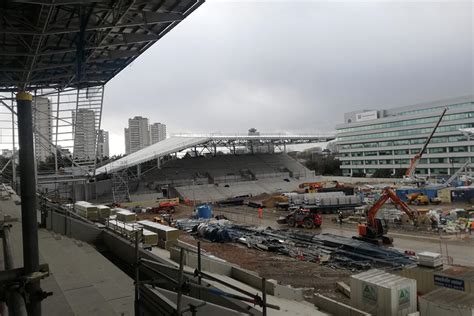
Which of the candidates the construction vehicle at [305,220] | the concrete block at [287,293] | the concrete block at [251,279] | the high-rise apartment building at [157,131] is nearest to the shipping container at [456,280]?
the concrete block at [287,293]

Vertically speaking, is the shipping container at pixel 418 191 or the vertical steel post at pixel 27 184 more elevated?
the vertical steel post at pixel 27 184

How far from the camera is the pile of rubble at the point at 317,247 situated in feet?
52.9

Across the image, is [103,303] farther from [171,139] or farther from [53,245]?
[171,139]

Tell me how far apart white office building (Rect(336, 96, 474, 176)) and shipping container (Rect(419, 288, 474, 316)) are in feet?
213

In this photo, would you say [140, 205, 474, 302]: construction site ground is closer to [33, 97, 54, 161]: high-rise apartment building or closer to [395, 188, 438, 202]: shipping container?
[33, 97, 54, 161]: high-rise apartment building

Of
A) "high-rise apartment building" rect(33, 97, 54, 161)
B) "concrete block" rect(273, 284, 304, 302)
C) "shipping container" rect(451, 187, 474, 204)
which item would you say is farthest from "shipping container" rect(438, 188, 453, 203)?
"high-rise apartment building" rect(33, 97, 54, 161)

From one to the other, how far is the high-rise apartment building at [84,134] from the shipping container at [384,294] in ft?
67.9

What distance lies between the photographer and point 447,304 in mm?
9336

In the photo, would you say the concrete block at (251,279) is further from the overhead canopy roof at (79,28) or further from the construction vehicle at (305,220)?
the construction vehicle at (305,220)

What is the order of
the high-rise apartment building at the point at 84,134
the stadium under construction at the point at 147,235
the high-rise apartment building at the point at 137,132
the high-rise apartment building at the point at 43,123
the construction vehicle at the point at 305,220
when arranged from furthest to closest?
1. the high-rise apartment building at the point at 137,132
2. the construction vehicle at the point at 305,220
3. the high-rise apartment building at the point at 84,134
4. the high-rise apartment building at the point at 43,123
5. the stadium under construction at the point at 147,235

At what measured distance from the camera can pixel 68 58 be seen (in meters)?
15.5

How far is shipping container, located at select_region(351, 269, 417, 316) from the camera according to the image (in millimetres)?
10141

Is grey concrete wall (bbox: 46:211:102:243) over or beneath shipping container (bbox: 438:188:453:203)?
over

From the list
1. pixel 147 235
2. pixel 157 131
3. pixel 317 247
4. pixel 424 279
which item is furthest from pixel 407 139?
pixel 147 235
